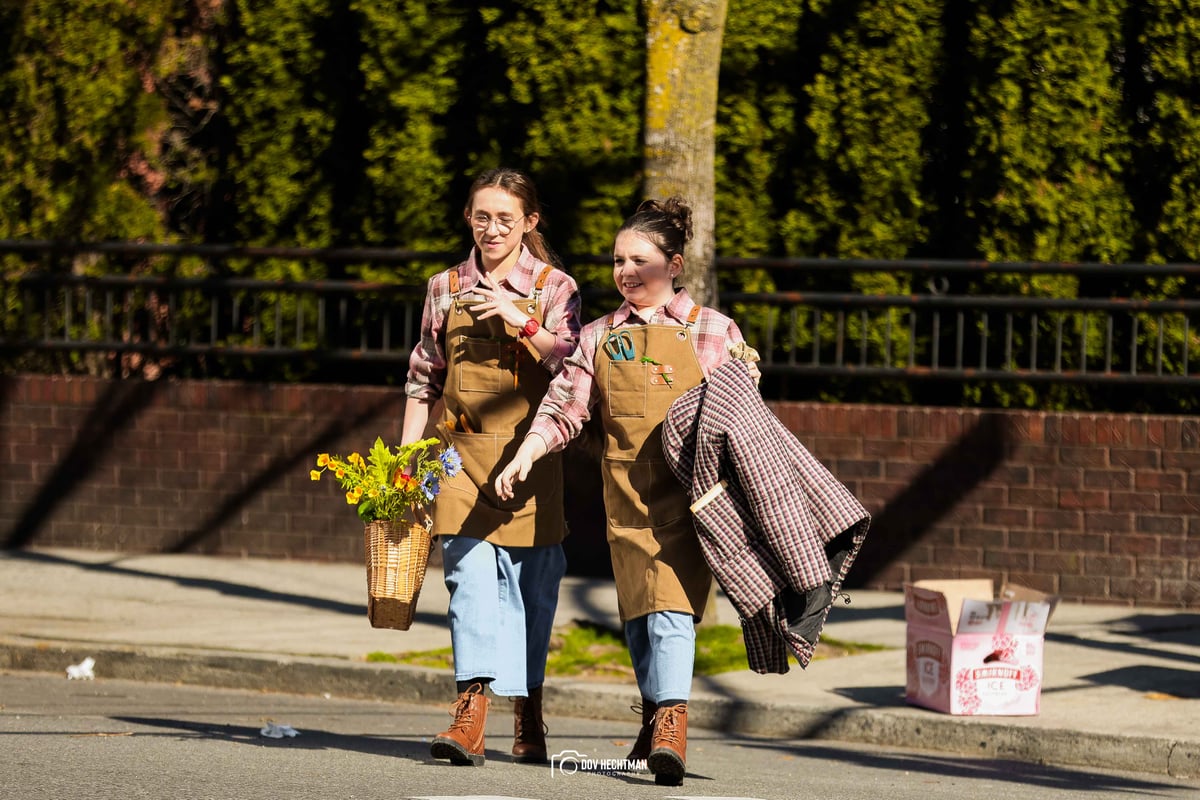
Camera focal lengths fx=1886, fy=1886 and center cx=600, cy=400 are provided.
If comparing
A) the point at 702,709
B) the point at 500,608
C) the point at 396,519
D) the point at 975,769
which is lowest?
the point at 975,769

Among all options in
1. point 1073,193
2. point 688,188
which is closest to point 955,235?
point 1073,193

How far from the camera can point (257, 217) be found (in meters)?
12.0

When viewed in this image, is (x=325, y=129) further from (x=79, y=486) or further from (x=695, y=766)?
(x=695, y=766)

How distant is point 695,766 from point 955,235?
206 inches

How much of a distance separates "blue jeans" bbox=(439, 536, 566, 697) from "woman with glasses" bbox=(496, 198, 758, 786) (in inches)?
15.8

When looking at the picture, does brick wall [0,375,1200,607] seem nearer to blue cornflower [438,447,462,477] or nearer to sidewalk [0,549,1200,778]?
sidewalk [0,549,1200,778]

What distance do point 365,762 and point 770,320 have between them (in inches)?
198

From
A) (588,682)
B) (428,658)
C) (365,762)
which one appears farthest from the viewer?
(428,658)

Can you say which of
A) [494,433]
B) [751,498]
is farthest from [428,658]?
[751,498]

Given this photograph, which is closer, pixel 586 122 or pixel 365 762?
pixel 365 762

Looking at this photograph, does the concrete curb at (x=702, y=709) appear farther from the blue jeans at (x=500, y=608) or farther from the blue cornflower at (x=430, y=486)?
the blue cornflower at (x=430, y=486)

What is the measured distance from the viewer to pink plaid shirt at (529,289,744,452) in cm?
577

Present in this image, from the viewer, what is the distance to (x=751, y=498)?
18.3 ft

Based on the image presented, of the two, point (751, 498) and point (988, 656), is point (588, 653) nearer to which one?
point (988, 656)
